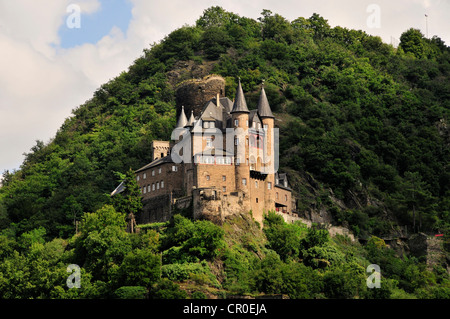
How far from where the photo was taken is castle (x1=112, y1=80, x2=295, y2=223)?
86812 millimetres

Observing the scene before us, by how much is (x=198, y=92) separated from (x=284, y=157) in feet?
50.0

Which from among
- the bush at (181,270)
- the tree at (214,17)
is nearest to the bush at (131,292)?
the bush at (181,270)

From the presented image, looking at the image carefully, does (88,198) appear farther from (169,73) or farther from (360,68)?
(360,68)

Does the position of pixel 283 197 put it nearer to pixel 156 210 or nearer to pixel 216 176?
pixel 216 176

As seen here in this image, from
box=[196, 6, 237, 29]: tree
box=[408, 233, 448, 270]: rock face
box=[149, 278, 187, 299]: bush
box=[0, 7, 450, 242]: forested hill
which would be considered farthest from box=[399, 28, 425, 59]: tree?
box=[149, 278, 187, 299]: bush

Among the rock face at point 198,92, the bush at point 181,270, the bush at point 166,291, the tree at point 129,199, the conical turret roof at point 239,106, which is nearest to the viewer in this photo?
the bush at point 166,291

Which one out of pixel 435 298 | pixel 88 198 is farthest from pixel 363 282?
pixel 88 198

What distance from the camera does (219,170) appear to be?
8800 cm

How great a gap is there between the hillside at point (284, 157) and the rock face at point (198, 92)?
348 inches

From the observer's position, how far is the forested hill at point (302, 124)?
108m

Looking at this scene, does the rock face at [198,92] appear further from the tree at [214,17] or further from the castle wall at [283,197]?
the tree at [214,17]

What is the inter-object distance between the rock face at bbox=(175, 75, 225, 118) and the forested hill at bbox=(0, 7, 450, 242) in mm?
7840

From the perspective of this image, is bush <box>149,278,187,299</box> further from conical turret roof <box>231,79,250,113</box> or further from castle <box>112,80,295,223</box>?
conical turret roof <box>231,79,250,113</box>
